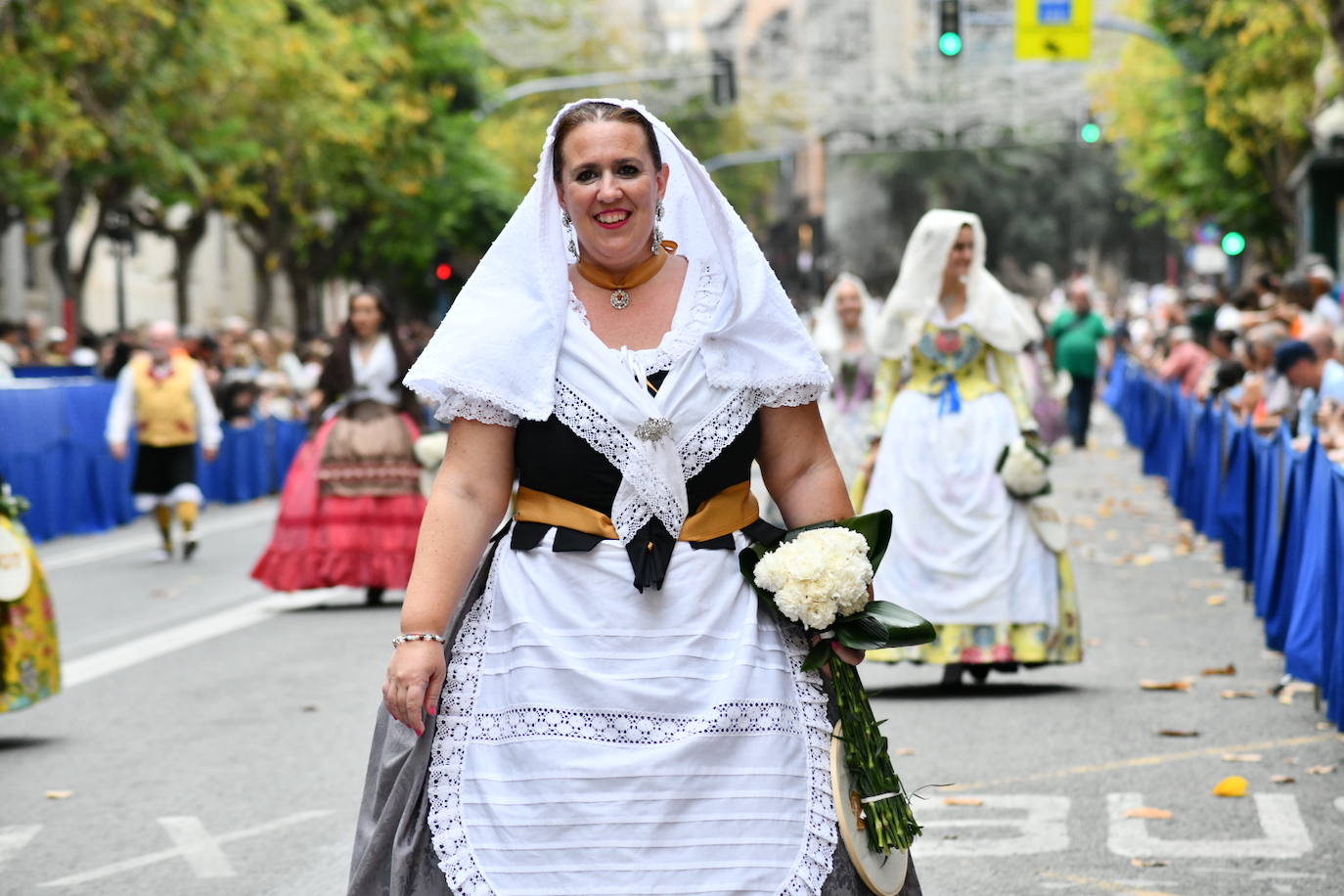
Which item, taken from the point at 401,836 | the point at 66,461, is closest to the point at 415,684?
the point at 401,836

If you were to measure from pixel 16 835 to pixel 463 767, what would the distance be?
364cm

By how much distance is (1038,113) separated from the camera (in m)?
72.9

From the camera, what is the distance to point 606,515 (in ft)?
14.0

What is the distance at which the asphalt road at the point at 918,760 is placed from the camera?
6512mm

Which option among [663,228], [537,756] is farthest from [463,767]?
[663,228]

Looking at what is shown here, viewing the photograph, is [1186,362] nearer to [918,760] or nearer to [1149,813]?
[918,760]

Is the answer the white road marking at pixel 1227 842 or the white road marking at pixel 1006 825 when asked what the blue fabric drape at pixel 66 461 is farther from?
the white road marking at pixel 1227 842

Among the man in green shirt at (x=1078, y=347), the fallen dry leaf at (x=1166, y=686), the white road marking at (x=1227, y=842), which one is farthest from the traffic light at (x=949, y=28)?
the white road marking at (x=1227, y=842)

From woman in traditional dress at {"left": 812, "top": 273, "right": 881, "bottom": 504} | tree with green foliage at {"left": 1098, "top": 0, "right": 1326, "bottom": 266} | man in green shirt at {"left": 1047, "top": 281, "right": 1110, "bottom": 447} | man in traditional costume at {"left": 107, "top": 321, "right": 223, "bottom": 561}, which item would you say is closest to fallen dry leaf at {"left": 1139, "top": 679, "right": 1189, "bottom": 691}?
woman in traditional dress at {"left": 812, "top": 273, "right": 881, "bottom": 504}

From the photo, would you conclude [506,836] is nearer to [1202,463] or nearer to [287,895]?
[287,895]

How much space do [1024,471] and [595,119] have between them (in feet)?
19.1

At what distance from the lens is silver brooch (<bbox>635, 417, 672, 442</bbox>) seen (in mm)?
4219

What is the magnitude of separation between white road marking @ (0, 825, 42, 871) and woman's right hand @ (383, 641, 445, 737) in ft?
10.4

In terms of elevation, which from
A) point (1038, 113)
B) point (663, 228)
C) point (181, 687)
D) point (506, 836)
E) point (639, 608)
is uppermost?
point (1038, 113)
